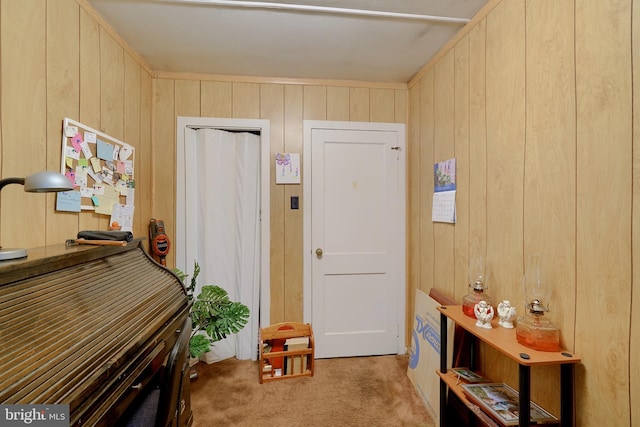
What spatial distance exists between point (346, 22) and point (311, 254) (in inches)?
66.4

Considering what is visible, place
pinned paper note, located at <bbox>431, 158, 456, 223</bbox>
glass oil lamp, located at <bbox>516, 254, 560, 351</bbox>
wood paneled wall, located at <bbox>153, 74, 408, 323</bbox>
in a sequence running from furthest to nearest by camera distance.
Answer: wood paneled wall, located at <bbox>153, 74, 408, 323</bbox> < pinned paper note, located at <bbox>431, 158, 456, 223</bbox> < glass oil lamp, located at <bbox>516, 254, 560, 351</bbox>

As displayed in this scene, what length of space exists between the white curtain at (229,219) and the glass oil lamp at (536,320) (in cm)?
190

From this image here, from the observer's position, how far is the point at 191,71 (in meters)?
2.27

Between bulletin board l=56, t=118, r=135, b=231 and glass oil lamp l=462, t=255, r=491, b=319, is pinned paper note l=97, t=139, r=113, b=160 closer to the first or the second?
bulletin board l=56, t=118, r=135, b=231

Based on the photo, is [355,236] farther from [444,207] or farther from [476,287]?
[476,287]

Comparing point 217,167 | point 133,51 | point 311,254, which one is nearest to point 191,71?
point 133,51

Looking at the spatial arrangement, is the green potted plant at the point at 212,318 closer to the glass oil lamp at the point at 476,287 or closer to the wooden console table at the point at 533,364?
the glass oil lamp at the point at 476,287

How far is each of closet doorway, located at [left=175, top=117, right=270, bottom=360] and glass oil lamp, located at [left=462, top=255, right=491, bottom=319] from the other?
1516 mm

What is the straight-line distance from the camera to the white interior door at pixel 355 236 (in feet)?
7.96

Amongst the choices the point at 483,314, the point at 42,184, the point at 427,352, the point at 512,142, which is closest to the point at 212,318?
the point at 42,184

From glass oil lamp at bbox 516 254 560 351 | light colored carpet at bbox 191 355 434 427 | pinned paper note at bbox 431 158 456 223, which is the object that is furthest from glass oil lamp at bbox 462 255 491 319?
light colored carpet at bbox 191 355 434 427

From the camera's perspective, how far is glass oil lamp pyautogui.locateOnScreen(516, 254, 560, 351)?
109 centimetres

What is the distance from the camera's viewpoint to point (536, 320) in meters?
1.13

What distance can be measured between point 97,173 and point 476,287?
2.18 m
